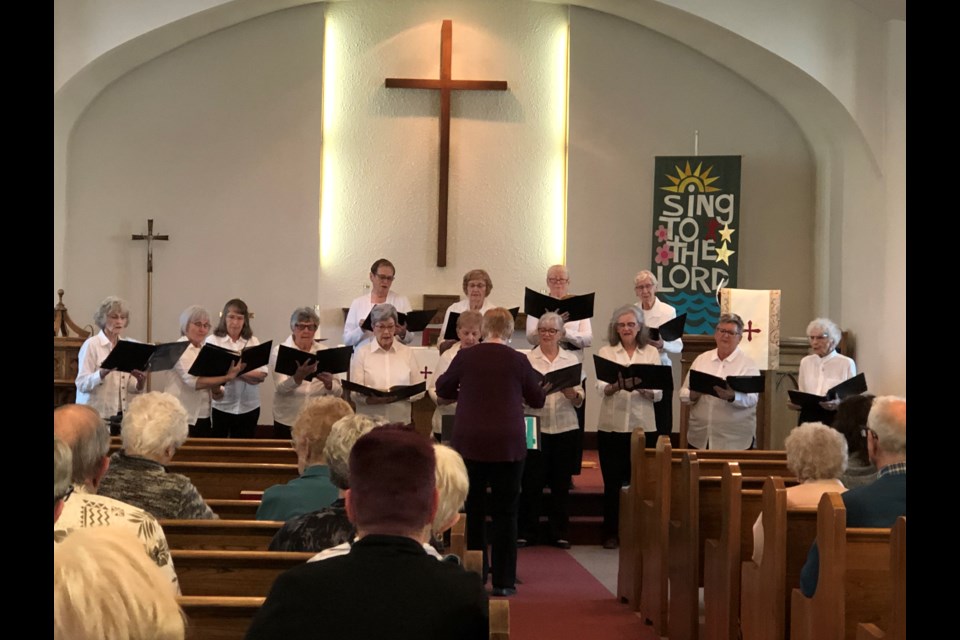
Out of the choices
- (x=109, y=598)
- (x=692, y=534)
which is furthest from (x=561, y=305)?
(x=109, y=598)

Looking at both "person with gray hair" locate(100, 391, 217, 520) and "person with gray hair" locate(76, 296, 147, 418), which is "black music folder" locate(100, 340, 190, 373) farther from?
"person with gray hair" locate(100, 391, 217, 520)

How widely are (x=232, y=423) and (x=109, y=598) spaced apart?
6389 mm

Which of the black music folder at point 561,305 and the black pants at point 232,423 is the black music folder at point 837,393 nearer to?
the black music folder at point 561,305

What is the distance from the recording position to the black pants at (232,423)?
7633mm

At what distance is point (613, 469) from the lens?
23.7 ft

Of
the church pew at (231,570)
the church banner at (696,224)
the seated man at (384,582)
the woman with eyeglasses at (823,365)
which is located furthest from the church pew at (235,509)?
the church banner at (696,224)

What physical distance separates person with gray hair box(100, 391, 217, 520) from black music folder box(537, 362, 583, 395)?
3.18 meters

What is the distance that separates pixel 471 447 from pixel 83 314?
17.3 ft

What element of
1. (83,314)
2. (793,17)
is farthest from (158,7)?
(793,17)

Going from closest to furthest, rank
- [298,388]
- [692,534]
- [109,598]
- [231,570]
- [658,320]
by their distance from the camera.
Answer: [109,598]
[231,570]
[692,534]
[298,388]
[658,320]

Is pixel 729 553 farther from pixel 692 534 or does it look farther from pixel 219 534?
pixel 219 534

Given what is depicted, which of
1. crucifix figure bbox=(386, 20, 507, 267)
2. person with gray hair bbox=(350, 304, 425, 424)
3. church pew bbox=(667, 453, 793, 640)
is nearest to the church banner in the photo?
crucifix figure bbox=(386, 20, 507, 267)

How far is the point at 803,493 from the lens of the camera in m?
4.15

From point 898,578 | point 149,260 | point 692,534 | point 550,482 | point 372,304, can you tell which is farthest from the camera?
point 149,260
